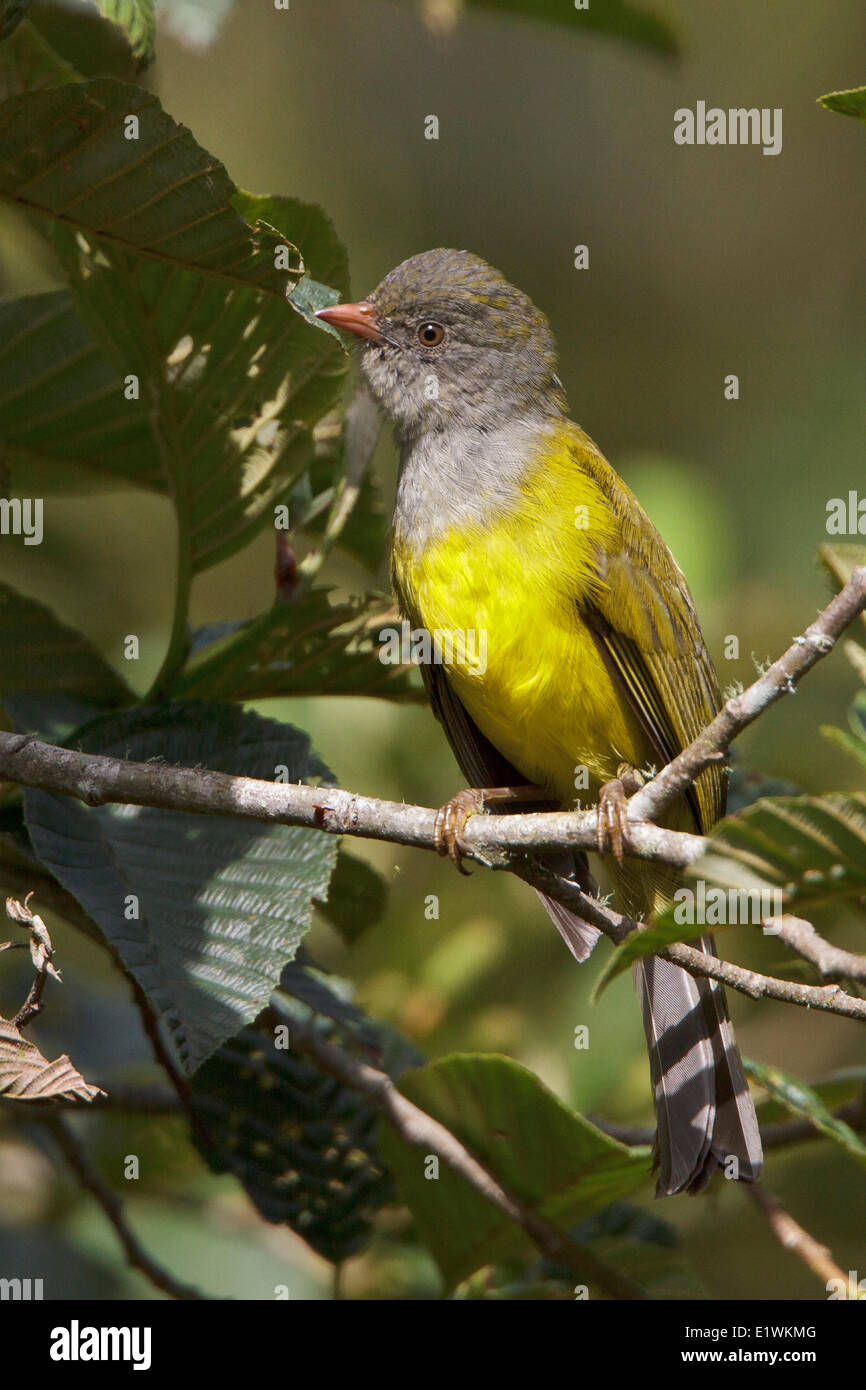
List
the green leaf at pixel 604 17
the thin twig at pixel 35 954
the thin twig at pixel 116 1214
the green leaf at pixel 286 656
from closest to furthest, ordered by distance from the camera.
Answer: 1. the thin twig at pixel 35 954
2. the green leaf at pixel 286 656
3. the thin twig at pixel 116 1214
4. the green leaf at pixel 604 17

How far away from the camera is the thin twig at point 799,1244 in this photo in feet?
8.83

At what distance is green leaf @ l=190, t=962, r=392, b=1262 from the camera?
326cm

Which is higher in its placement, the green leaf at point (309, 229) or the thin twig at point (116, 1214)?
the green leaf at point (309, 229)

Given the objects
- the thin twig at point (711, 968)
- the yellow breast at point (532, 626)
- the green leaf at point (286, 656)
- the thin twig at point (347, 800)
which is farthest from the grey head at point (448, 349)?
the thin twig at point (711, 968)

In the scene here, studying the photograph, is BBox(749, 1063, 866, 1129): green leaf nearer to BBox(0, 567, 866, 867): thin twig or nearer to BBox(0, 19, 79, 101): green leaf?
BBox(0, 567, 866, 867): thin twig

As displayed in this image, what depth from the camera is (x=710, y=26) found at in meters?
7.73

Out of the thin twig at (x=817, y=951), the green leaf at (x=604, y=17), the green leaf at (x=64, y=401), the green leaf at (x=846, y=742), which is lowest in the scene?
the thin twig at (x=817, y=951)

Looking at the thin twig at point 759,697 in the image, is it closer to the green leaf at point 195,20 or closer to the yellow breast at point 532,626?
the yellow breast at point 532,626

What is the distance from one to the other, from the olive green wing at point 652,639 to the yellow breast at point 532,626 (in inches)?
1.4

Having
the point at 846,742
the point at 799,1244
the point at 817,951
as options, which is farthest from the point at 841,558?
the point at 799,1244

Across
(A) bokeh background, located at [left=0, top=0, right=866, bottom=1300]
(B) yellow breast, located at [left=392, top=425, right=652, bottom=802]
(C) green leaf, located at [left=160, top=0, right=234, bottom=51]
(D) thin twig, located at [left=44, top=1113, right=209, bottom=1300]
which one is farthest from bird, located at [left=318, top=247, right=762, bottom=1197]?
(D) thin twig, located at [left=44, top=1113, right=209, bottom=1300]

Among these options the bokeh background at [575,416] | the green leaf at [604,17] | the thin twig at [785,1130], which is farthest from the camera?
the bokeh background at [575,416]

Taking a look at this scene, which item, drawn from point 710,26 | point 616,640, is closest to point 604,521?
point 616,640

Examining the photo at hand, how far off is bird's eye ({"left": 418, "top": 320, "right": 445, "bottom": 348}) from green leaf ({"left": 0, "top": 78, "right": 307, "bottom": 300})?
138 cm
